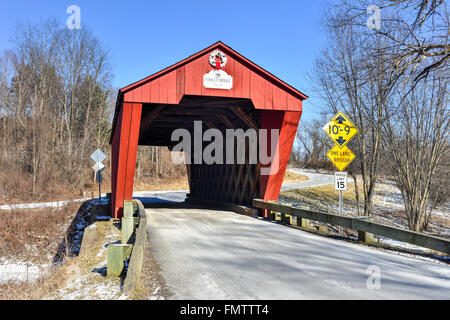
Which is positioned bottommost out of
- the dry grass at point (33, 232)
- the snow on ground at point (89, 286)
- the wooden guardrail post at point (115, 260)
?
the dry grass at point (33, 232)

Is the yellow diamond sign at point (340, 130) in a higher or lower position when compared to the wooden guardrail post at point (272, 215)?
higher

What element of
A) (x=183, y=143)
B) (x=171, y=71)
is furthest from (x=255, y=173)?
(x=183, y=143)

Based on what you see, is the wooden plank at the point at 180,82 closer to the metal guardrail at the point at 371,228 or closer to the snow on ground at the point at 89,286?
the metal guardrail at the point at 371,228

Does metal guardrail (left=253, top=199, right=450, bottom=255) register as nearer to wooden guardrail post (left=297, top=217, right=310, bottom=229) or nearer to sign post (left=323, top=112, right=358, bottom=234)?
wooden guardrail post (left=297, top=217, right=310, bottom=229)

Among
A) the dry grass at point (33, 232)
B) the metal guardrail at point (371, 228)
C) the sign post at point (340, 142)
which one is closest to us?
the metal guardrail at point (371, 228)

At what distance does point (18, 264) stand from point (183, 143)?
9.56 metres

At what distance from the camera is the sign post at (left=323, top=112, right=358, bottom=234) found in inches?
342

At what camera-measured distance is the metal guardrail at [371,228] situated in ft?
18.3

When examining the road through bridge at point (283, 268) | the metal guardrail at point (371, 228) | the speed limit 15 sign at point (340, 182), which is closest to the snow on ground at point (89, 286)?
the road through bridge at point (283, 268)

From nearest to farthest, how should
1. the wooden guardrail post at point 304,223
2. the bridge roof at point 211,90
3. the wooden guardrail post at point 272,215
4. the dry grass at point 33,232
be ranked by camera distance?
1. the wooden guardrail post at point 304,223
2. the bridge roof at point 211,90
3. the wooden guardrail post at point 272,215
4. the dry grass at point 33,232

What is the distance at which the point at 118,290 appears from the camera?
4.02 metres

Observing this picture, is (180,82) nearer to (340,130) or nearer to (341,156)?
Answer: (340,130)

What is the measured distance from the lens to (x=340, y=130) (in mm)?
9156

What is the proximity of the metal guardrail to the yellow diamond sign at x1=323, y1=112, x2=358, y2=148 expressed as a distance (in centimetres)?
197
